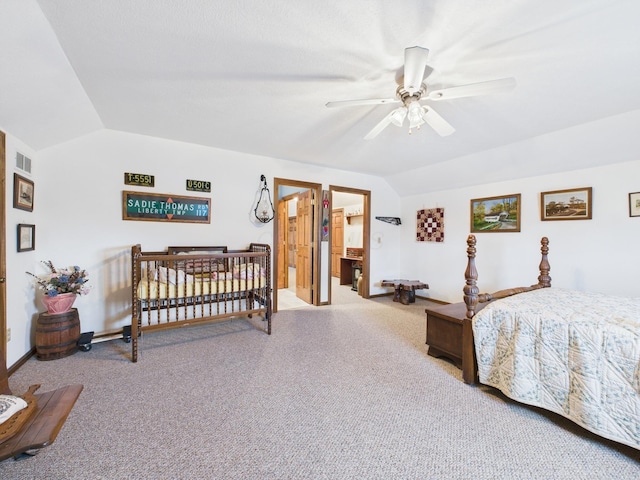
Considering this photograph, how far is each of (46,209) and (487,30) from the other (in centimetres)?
408

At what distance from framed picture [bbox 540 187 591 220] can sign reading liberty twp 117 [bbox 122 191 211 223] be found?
447 centimetres

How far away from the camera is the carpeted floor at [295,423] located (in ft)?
4.52

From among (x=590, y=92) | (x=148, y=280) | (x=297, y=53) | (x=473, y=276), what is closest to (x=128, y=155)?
(x=148, y=280)

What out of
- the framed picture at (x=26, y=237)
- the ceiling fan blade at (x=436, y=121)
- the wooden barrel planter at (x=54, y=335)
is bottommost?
the wooden barrel planter at (x=54, y=335)

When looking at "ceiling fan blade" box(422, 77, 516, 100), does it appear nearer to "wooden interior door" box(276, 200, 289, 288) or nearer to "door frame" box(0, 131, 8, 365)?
"door frame" box(0, 131, 8, 365)

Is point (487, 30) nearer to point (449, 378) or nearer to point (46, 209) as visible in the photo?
point (449, 378)

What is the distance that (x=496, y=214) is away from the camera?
4.09 m

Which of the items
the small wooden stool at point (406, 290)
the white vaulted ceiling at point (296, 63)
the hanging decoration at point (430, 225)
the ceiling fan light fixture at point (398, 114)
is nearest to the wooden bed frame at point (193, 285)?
the white vaulted ceiling at point (296, 63)

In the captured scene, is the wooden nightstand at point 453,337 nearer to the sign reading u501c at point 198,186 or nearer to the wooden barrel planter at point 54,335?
the sign reading u501c at point 198,186

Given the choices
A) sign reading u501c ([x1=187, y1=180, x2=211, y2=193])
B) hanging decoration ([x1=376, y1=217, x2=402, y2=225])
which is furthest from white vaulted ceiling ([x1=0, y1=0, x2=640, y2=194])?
hanging decoration ([x1=376, y1=217, x2=402, y2=225])

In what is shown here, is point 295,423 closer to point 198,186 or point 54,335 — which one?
point 54,335

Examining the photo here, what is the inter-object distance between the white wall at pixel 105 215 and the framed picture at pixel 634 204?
175 inches

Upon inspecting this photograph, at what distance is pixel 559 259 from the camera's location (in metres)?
3.42

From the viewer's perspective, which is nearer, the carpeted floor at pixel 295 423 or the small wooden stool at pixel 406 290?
the carpeted floor at pixel 295 423
